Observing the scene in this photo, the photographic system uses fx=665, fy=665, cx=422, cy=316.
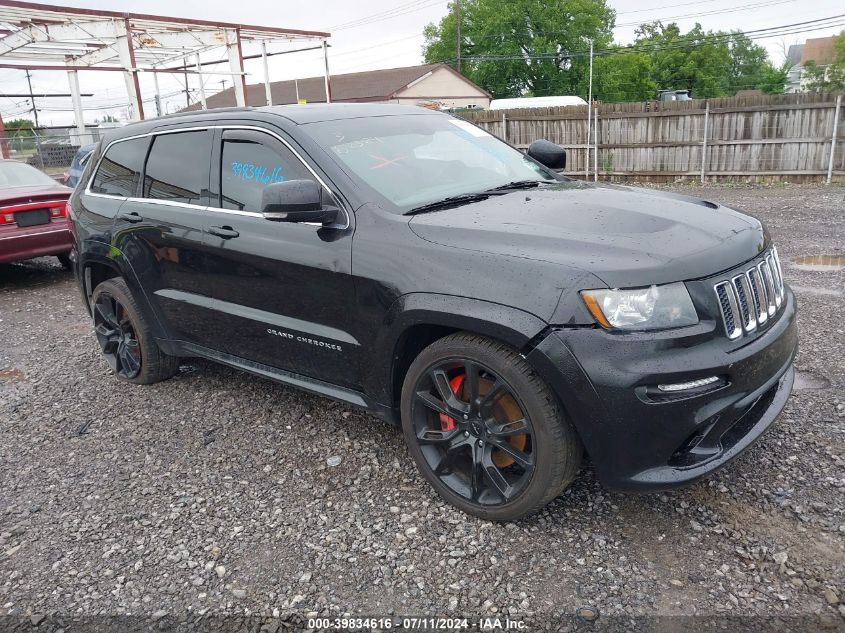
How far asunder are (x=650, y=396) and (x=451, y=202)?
1414 millimetres

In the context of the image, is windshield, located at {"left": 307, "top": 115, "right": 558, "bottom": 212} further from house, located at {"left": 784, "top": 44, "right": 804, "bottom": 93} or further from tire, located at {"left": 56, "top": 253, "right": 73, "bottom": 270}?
house, located at {"left": 784, "top": 44, "right": 804, "bottom": 93}

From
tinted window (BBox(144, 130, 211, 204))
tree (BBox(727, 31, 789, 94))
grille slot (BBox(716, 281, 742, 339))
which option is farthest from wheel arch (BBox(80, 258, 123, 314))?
tree (BBox(727, 31, 789, 94))

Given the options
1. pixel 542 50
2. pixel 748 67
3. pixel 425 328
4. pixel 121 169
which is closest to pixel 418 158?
pixel 425 328

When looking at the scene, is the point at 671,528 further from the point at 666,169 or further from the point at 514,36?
the point at 514,36

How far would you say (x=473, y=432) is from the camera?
297 cm

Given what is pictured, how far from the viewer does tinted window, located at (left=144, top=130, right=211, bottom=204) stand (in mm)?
4043

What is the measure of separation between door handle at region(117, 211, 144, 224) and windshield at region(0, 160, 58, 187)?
5406 millimetres

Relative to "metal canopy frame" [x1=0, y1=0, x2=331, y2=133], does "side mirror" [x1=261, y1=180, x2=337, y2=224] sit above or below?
below

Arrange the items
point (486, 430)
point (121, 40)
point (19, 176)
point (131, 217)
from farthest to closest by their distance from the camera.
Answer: point (121, 40) < point (19, 176) < point (131, 217) < point (486, 430)

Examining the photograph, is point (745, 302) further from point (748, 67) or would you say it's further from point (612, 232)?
point (748, 67)

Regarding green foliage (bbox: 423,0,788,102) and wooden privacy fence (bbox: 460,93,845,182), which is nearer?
wooden privacy fence (bbox: 460,93,845,182)

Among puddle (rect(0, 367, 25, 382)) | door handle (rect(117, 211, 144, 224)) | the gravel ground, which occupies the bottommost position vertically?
puddle (rect(0, 367, 25, 382))

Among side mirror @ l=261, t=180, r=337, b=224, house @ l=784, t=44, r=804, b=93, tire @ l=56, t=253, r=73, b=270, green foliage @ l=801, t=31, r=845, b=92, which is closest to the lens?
side mirror @ l=261, t=180, r=337, b=224

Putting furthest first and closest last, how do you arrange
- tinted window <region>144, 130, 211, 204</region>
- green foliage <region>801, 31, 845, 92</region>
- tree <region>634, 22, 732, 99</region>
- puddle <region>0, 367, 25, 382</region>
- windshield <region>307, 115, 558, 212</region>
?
1. tree <region>634, 22, 732, 99</region>
2. green foliage <region>801, 31, 845, 92</region>
3. puddle <region>0, 367, 25, 382</region>
4. tinted window <region>144, 130, 211, 204</region>
5. windshield <region>307, 115, 558, 212</region>
